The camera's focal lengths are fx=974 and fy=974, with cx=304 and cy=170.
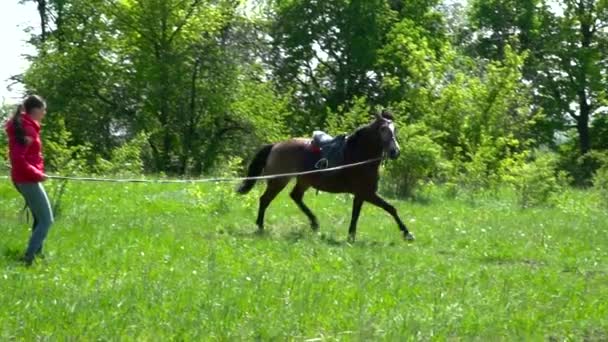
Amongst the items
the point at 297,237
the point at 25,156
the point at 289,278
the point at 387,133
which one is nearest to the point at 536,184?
the point at 387,133

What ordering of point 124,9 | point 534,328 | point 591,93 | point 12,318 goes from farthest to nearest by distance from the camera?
1. point 591,93
2. point 124,9
3. point 534,328
4. point 12,318

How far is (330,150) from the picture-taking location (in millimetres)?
15930

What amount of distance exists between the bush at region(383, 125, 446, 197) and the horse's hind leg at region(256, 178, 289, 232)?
901cm

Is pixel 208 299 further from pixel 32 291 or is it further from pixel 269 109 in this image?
pixel 269 109

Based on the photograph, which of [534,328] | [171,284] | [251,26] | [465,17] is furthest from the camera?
[465,17]

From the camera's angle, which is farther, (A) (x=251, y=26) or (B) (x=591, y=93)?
(B) (x=591, y=93)

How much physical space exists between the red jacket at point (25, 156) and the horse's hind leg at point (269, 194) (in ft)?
18.4

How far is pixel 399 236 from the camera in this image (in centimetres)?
1556

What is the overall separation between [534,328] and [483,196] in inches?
686

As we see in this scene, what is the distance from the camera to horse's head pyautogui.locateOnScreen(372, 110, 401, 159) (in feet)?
49.2

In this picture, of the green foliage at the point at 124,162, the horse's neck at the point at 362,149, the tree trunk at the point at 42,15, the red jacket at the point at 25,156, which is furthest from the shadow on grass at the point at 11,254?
the tree trunk at the point at 42,15

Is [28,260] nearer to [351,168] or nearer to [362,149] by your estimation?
[351,168]

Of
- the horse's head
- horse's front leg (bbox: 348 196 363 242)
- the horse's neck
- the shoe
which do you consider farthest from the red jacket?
the horse's neck

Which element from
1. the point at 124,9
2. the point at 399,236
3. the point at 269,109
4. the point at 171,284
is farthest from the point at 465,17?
the point at 171,284
